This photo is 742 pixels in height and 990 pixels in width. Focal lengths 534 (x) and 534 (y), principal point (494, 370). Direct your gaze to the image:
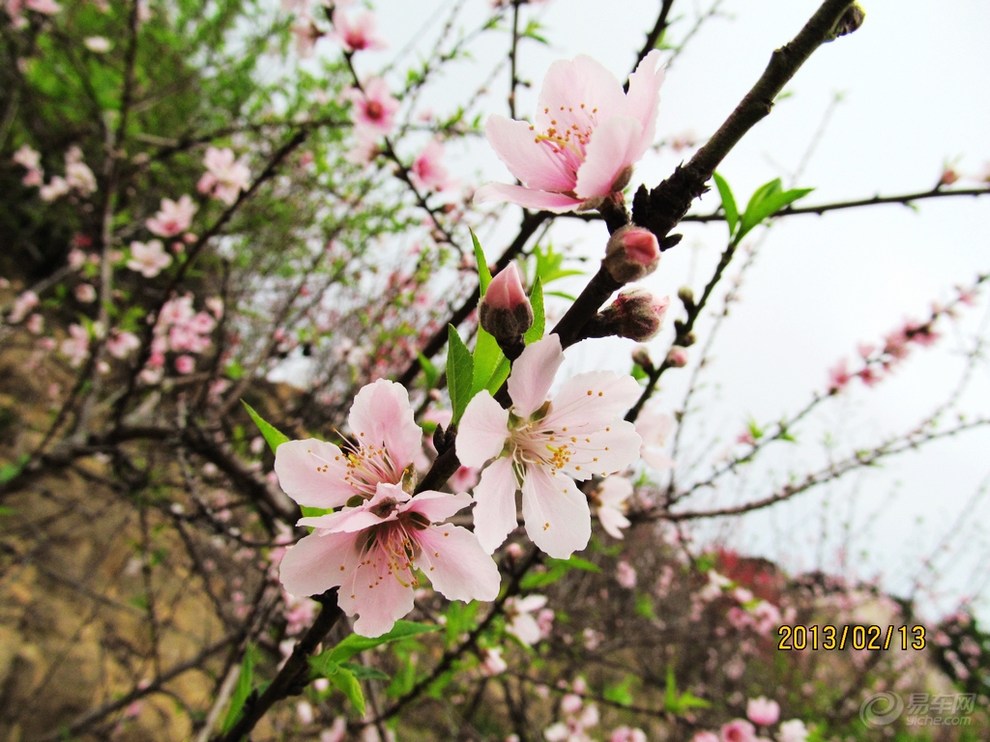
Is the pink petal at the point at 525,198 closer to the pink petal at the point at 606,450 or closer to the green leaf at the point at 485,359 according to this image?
the green leaf at the point at 485,359

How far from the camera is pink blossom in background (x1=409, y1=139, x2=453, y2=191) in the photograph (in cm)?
243

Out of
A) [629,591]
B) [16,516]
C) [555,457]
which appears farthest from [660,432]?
[629,591]

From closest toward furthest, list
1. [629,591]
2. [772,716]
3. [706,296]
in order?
[706,296]
[772,716]
[629,591]

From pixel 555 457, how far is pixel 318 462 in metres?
0.35

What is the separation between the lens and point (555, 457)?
832 mm

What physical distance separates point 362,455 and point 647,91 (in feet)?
2.11

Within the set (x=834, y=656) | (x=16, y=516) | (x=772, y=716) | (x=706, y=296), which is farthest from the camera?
(x=834, y=656)

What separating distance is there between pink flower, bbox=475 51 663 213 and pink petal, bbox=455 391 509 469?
27cm

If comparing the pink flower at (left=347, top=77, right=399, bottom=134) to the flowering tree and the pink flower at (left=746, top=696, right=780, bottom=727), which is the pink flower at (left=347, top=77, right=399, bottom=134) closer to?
the flowering tree

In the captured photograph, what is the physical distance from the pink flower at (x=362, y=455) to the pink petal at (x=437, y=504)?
10cm

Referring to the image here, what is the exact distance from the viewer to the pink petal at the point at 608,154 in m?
0.62

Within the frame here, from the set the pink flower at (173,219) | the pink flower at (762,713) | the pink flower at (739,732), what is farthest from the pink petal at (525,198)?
the pink flower at (762,713)

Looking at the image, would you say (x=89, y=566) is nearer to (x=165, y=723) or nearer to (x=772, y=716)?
(x=165, y=723)

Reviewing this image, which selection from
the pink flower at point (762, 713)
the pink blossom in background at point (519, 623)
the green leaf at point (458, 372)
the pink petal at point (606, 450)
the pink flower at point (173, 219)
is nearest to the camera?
the green leaf at point (458, 372)
